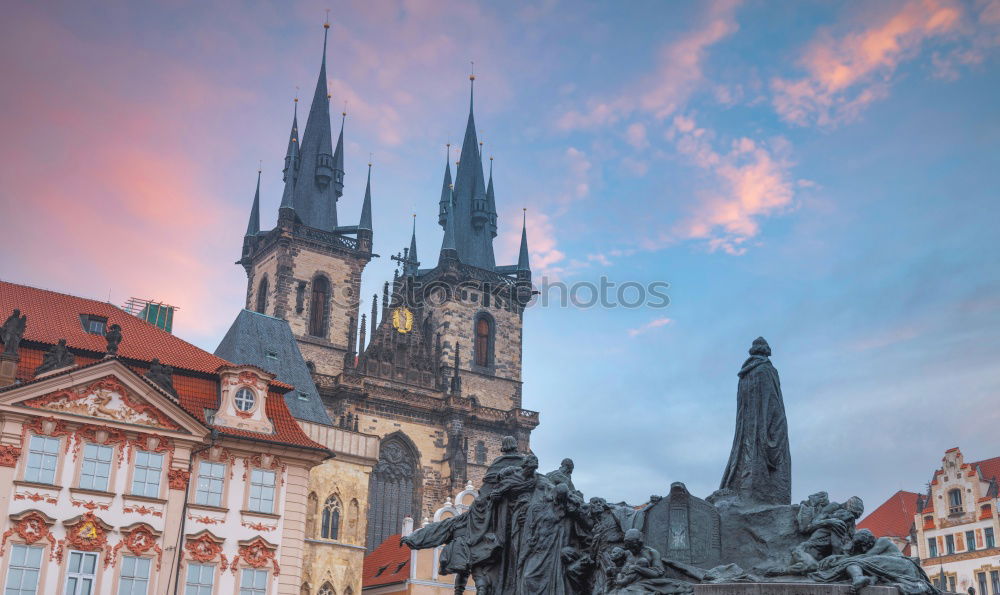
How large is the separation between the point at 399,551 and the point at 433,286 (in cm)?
2127

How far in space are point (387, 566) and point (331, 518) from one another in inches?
206

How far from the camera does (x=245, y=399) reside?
2667 cm

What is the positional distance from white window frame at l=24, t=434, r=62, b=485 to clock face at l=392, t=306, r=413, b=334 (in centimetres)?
3048

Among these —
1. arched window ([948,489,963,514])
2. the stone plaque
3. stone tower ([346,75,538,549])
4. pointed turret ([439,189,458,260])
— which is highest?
pointed turret ([439,189,458,260])

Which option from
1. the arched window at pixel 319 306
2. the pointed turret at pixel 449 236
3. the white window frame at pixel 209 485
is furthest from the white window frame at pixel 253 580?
the pointed turret at pixel 449 236

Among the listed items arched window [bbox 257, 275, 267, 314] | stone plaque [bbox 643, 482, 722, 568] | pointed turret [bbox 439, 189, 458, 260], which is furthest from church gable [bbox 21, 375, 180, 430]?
pointed turret [bbox 439, 189, 458, 260]

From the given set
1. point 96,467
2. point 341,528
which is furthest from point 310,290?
point 96,467

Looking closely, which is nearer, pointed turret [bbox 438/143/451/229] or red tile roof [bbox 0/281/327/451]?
red tile roof [bbox 0/281/327/451]

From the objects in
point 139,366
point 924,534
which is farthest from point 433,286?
point 139,366

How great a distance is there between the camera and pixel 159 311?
1599 inches

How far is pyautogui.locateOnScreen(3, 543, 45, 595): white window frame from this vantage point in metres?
22.0

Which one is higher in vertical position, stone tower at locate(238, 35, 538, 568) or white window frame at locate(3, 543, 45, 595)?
stone tower at locate(238, 35, 538, 568)

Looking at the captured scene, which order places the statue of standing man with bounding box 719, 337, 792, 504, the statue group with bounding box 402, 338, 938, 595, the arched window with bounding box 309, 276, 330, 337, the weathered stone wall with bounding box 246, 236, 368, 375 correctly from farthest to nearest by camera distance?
the arched window with bounding box 309, 276, 330, 337
the weathered stone wall with bounding box 246, 236, 368, 375
the statue of standing man with bounding box 719, 337, 792, 504
the statue group with bounding box 402, 338, 938, 595

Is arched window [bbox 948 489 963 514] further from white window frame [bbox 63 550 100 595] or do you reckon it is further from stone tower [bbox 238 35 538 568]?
white window frame [bbox 63 550 100 595]
